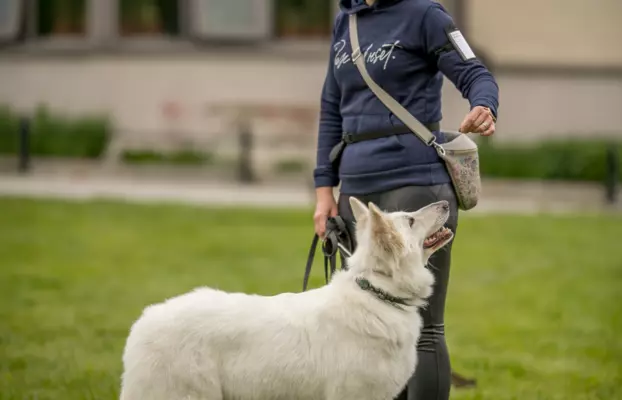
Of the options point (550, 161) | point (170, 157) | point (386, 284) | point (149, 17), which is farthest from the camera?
point (149, 17)

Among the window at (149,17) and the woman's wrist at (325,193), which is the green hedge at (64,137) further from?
the woman's wrist at (325,193)

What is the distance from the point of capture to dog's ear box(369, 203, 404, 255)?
554cm

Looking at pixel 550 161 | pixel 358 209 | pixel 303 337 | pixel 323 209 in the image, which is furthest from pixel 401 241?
pixel 550 161

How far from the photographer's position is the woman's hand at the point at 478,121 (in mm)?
5715

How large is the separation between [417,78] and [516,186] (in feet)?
50.2

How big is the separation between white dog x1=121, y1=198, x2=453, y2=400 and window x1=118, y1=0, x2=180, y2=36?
1922 cm

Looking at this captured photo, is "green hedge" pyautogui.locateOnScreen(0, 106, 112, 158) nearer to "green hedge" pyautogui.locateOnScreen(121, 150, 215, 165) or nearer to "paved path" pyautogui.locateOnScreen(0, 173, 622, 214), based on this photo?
"green hedge" pyautogui.locateOnScreen(121, 150, 215, 165)

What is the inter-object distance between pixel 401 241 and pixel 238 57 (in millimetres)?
18694

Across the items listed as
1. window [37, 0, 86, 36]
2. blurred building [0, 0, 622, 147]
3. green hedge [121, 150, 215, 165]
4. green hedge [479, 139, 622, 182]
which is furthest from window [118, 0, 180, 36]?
green hedge [479, 139, 622, 182]

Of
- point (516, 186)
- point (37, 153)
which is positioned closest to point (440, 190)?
point (516, 186)

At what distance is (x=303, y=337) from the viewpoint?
560 centimetres

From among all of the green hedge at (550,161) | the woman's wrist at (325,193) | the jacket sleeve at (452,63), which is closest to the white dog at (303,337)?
the jacket sleeve at (452,63)

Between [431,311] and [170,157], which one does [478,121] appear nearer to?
[431,311]

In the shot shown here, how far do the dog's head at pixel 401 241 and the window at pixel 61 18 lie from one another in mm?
19543
